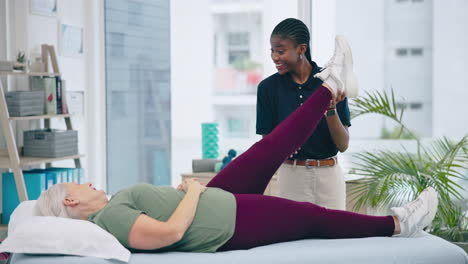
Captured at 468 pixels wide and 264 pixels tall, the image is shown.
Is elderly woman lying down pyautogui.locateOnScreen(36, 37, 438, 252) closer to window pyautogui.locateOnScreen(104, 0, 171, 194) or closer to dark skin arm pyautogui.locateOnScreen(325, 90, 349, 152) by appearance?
dark skin arm pyautogui.locateOnScreen(325, 90, 349, 152)

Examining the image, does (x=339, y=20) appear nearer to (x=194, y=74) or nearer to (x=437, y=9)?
(x=437, y=9)

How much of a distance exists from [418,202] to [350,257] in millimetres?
380

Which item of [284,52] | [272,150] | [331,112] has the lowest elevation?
[272,150]

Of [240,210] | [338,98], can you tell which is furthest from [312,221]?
[338,98]

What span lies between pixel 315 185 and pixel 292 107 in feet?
1.06

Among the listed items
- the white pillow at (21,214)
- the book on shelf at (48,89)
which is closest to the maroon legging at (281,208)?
the white pillow at (21,214)

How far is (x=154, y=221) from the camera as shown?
191cm

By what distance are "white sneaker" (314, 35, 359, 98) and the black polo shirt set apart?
16 centimetres

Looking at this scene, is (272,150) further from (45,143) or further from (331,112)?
(45,143)

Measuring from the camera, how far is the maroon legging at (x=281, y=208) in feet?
6.88

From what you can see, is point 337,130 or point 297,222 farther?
point 337,130

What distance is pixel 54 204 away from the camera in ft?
6.99

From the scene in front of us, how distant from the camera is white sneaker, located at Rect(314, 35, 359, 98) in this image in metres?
2.22

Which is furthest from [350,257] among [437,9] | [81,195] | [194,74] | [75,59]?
[194,74]
